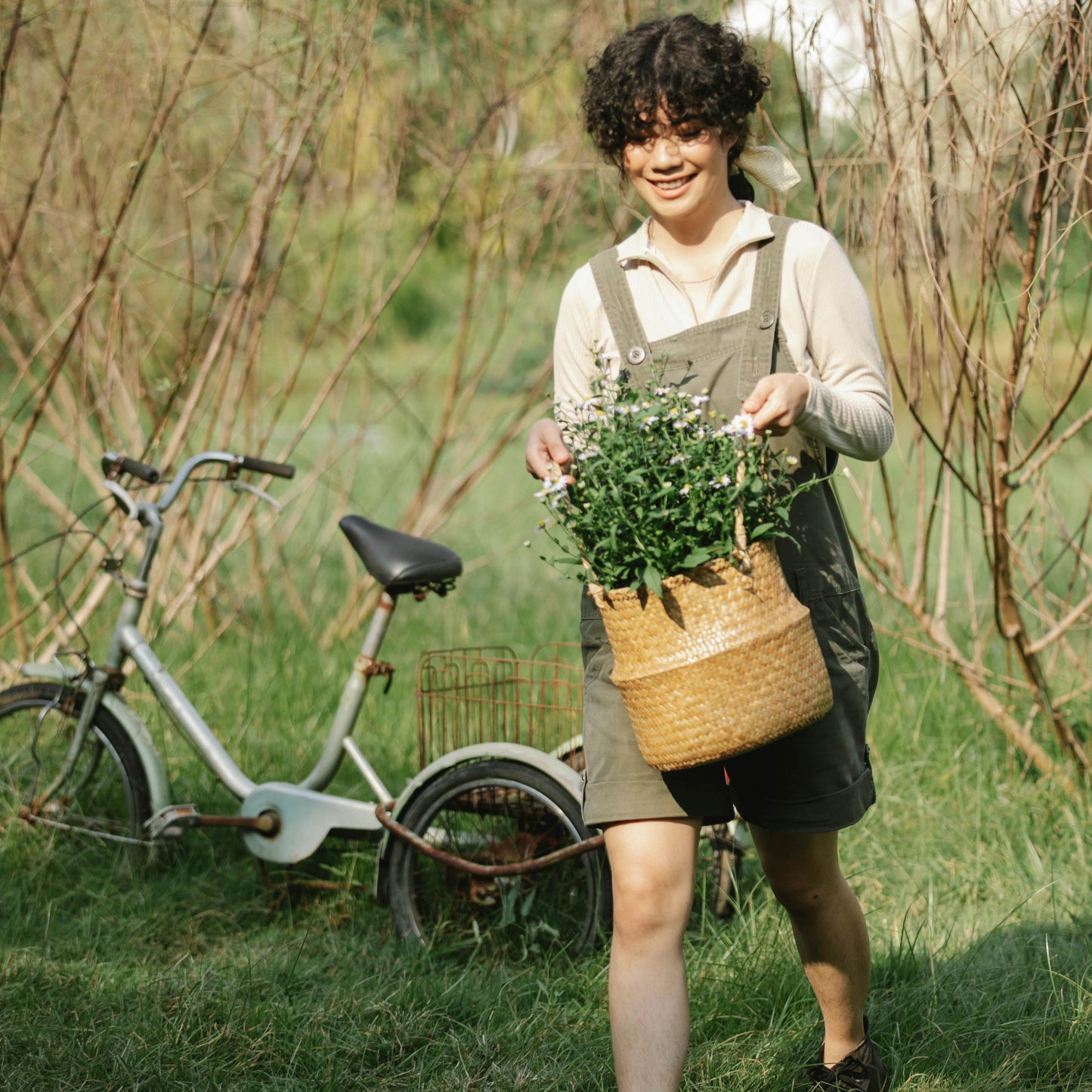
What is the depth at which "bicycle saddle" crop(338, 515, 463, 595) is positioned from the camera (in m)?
3.18

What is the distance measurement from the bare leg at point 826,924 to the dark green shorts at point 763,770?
7cm

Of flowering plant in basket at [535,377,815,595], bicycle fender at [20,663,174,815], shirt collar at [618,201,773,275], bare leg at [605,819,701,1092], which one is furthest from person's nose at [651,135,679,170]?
bicycle fender at [20,663,174,815]

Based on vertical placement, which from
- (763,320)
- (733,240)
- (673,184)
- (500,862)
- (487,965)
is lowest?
(487,965)

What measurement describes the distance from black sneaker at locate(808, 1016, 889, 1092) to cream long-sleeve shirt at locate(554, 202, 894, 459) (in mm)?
1116

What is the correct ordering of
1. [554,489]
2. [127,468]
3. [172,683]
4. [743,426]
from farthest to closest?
[172,683], [127,468], [554,489], [743,426]

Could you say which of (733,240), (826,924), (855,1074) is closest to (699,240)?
(733,240)

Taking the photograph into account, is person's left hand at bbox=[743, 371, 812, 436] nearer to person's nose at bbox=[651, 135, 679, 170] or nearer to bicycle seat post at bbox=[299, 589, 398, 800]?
person's nose at bbox=[651, 135, 679, 170]

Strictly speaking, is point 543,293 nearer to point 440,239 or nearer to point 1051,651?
point 440,239

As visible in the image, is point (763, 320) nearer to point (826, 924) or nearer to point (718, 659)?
point (718, 659)

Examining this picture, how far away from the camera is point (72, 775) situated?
3.64 meters

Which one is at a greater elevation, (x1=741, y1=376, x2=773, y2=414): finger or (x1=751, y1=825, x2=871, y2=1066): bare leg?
(x1=741, y1=376, x2=773, y2=414): finger

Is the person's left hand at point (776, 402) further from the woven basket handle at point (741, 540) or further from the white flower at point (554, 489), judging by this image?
the white flower at point (554, 489)

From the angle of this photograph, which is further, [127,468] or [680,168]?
[127,468]

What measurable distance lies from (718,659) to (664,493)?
25 cm
